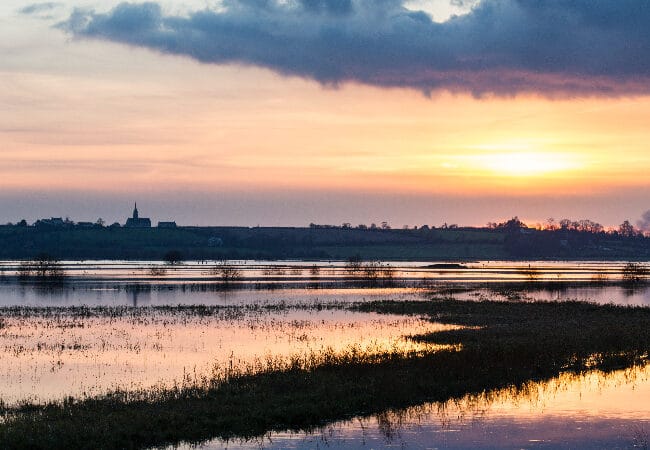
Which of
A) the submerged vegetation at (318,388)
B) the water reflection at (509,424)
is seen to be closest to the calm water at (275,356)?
the water reflection at (509,424)

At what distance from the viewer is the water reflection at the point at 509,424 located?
25.4 metres

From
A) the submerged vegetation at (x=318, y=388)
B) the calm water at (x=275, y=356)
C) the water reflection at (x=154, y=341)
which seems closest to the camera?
the submerged vegetation at (x=318, y=388)

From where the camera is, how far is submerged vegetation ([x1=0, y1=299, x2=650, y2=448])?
25375 millimetres

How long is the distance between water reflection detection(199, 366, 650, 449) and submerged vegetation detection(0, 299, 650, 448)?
109 cm

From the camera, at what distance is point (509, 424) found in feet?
92.0

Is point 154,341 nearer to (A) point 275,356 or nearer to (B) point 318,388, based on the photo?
(A) point 275,356

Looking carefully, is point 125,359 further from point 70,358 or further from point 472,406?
point 472,406

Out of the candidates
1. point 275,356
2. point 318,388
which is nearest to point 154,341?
point 275,356

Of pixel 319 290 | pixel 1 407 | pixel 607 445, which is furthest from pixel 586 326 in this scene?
pixel 319 290

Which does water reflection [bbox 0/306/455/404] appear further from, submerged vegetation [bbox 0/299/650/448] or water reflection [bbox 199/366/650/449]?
→ water reflection [bbox 199/366/650/449]

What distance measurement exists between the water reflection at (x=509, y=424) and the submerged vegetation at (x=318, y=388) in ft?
3.56

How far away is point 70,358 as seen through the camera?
42.3 meters

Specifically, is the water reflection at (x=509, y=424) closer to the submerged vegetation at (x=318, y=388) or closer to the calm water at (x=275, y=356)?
the calm water at (x=275, y=356)

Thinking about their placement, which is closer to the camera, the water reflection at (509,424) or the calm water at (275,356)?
the water reflection at (509,424)
